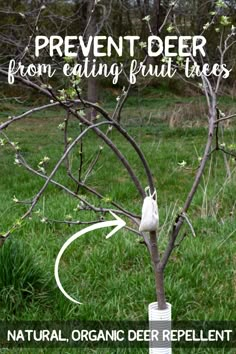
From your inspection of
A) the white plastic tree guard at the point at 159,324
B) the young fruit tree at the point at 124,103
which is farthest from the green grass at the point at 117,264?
the white plastic tree guard at the point at 159,324

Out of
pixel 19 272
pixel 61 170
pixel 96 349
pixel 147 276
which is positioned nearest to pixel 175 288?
pixel 147 276

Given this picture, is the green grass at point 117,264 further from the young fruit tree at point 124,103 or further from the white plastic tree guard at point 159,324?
→ the white plastic tree guard at point 159,324

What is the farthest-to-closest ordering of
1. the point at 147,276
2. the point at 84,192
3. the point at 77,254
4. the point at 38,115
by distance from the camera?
the point at 38,115, the point at 84,192, the point at 77,254, the point at 147,276

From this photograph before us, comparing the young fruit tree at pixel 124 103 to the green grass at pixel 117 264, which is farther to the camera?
the green grass at pixel 117 264

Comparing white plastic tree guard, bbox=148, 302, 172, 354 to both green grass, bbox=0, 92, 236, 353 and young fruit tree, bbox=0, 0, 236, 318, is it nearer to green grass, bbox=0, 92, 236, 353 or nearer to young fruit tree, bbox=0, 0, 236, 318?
young fruit tree, bbox=0, 0, 236, 318

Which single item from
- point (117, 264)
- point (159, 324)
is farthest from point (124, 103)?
point (117, 264)

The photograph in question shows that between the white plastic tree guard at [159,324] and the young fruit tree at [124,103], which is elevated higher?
the young fruit tree at [124,103]

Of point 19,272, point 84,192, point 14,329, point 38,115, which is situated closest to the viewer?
point 14,329

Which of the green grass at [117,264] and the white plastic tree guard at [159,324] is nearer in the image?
the white plastic tree guard at [159,324]

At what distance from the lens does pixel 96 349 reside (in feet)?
7.49

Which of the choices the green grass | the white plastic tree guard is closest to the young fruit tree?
the white plastic tree guard

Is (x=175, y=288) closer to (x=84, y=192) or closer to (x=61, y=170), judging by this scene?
(x=84, y=192)

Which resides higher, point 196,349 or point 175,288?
point 175,288

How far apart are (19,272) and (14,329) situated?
275 mm
